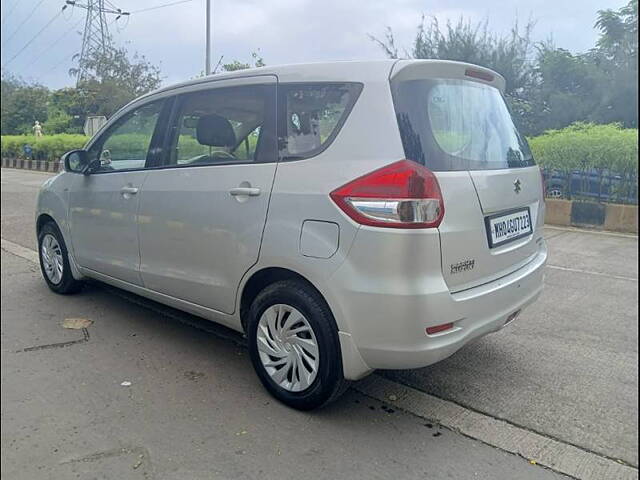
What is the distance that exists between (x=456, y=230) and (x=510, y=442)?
3.40ft

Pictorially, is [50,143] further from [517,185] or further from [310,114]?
[517,185]

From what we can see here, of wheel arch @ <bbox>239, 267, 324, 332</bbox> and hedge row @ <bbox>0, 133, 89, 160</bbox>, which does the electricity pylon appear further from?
wheel arch @ <bbox>239, 267, 324, 332</bbox>

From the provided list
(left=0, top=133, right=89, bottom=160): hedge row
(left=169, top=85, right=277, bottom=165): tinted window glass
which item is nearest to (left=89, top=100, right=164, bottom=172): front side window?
(left=0, top=133, right=89, bottom=160): hedge row

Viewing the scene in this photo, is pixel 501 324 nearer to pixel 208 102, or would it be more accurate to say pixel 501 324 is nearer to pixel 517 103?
pixel 517 103

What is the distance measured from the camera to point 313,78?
273 centimetres

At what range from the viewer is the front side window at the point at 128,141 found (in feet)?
11.8

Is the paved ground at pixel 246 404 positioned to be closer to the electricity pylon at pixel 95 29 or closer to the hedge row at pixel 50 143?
the hedge row at pixel 50 143

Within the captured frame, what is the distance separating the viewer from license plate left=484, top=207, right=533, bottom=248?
8.48 ft

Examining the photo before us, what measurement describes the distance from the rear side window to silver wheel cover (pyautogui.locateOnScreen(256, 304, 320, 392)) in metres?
0.82

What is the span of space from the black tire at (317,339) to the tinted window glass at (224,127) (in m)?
0.71

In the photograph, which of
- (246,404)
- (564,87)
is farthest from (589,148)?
(246,404)

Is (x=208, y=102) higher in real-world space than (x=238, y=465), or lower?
higher

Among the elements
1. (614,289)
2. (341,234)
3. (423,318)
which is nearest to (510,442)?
(423,318)

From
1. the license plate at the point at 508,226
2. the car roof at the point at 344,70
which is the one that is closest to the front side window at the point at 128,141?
the car roof at the point at 344,70
